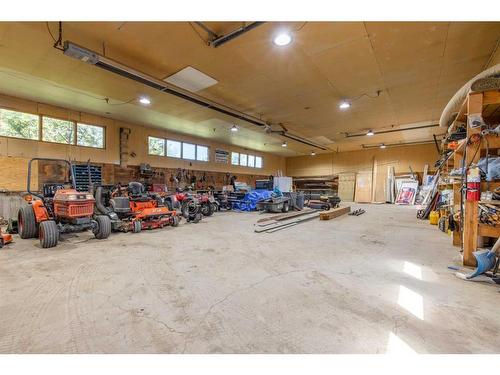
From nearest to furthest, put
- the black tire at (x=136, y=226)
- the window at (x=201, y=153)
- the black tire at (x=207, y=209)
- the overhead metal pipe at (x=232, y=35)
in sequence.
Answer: the overhead metal pipe at (x=232, y=35)
the black tire at (x=136, y=226)
the black tire at (x=207, y=209)
the window at (x=201, y=153)

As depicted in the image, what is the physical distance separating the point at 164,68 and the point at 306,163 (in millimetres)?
13611

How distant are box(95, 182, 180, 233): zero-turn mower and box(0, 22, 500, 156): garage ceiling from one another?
247cm

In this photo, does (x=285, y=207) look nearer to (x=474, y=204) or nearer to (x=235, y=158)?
(x=235, y=158)

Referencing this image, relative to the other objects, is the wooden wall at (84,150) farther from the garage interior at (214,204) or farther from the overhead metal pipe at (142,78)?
the overhead metal pipe at (142,78)

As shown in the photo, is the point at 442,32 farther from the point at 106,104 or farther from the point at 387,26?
the point at 106,104

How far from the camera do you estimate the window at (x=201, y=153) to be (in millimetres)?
10977

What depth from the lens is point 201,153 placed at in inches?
439

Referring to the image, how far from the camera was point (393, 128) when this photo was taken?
29.9ft

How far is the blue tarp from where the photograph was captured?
28.2 ft

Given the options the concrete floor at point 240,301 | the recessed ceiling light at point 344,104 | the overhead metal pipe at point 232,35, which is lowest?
the concrete floor at point 240,301

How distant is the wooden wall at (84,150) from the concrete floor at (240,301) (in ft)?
12.7

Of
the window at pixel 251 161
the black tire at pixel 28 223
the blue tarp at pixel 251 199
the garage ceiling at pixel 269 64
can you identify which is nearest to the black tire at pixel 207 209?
the blue tarp at pixel 251 199

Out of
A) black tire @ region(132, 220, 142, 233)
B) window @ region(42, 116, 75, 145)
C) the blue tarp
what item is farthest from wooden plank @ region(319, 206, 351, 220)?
window @ region(42, 116, 75, 145)

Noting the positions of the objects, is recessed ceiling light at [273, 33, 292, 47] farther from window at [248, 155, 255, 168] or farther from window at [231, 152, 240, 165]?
window at [248, 155, 255, 168]
